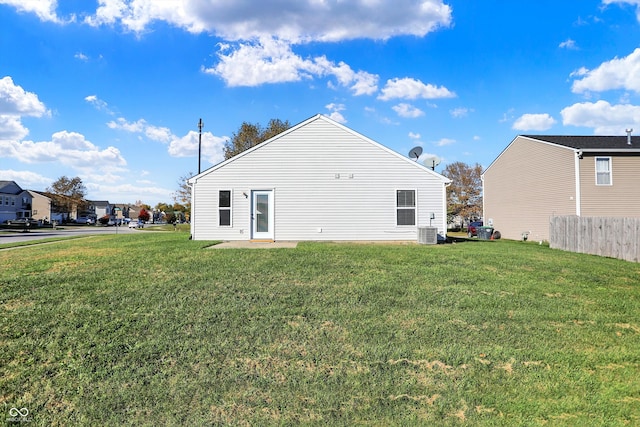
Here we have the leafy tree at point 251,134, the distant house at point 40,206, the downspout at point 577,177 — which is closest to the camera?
the downspout at point 577,177

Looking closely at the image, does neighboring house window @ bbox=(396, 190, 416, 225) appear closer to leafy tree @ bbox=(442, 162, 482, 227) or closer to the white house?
the white house

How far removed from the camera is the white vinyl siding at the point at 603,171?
1792cm

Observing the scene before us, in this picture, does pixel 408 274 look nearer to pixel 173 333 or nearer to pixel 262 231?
pixel 173 333

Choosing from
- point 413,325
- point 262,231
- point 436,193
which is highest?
point 436,193

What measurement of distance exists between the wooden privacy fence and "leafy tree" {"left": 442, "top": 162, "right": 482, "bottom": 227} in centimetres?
3071

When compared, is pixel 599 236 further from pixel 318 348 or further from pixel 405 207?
→ pixel 318 348

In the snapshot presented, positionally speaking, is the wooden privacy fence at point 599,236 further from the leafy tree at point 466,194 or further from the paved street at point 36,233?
the leafy tree at point 466,194

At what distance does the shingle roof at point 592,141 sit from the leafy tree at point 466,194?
77.6 ft

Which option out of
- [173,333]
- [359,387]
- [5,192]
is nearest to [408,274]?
[359,387]

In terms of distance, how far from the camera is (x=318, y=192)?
1475cm

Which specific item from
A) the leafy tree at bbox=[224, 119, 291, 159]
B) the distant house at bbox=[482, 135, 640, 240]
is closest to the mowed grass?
the distant house at bbox=[482, 135, 640, 240]

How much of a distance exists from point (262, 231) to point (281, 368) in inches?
427

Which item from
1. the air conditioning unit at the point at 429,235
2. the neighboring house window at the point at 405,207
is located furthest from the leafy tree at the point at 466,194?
the air conditioning unit at the point at 429,235

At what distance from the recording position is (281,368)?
4.27 meters
